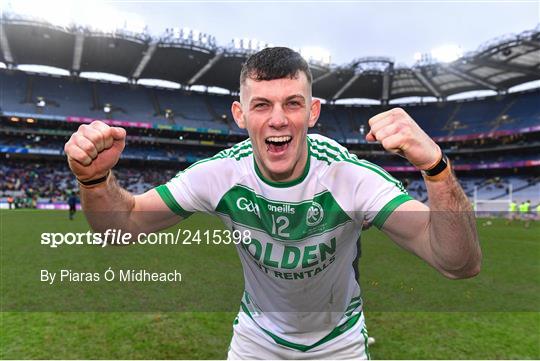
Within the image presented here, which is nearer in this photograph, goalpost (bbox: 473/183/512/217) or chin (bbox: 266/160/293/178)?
chin (bbox: 266/160/293/178)

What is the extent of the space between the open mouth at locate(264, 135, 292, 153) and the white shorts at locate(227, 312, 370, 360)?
1353 mm

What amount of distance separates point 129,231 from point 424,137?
1.95 meters

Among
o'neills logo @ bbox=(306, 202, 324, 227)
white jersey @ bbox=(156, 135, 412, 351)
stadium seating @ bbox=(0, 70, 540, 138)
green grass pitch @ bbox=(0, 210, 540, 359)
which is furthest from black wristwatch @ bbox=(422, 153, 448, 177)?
stadium seating @ bbox=(0, 70, 540, 138)

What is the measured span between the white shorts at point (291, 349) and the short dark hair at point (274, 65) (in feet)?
5.85

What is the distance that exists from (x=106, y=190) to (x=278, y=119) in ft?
3.75

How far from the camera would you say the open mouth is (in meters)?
2.35

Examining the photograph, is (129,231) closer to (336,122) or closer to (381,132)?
(381,132)

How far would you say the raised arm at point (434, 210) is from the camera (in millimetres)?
1965

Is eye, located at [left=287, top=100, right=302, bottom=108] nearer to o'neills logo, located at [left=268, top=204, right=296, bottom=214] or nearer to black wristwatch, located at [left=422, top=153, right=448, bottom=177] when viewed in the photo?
o'neills logo, located at [left=268, top=204, right=296, bottom=214]

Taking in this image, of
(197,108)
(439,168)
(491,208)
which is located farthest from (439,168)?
(197,108)

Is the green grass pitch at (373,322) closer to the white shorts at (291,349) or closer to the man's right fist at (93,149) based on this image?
the white shorts at (291,349)

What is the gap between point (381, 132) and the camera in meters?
2.00

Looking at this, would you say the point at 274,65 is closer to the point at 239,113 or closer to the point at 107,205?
the point at 239,113

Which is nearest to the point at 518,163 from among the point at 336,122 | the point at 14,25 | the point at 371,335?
the point at 336,122
